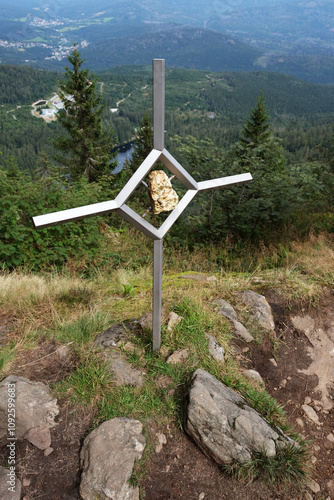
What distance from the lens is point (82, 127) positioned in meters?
15.2

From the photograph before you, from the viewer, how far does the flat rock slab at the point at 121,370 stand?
2.51m

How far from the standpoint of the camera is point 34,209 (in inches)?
200

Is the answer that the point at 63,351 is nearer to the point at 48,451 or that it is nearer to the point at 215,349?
the point at 48,451

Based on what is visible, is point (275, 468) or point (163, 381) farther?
point (163, 381)

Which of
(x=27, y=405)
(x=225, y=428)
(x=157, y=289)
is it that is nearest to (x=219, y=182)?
(x=157, y=289)

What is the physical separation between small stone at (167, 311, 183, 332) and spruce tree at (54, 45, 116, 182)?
11.2m

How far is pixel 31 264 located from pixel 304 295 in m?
4.06

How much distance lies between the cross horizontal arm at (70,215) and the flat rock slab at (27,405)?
1.45 meters

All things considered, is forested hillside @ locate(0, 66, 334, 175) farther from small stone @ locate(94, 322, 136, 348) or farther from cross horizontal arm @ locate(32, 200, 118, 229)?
cross horizontal arm @ locate(32, 200, 118, 229)

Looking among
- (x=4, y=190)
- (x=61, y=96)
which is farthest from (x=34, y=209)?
(x=61, y=96)

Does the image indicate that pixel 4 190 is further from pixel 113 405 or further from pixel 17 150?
pixel 17 150

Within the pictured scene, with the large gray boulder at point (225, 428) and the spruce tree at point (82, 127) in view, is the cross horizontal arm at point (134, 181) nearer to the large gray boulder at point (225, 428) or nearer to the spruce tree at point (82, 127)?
the large gray boulder at point (225, 428)

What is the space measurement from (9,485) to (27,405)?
1.65ft

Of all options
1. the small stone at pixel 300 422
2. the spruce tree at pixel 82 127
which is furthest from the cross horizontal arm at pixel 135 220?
the spruce tree at pixel 82 127
